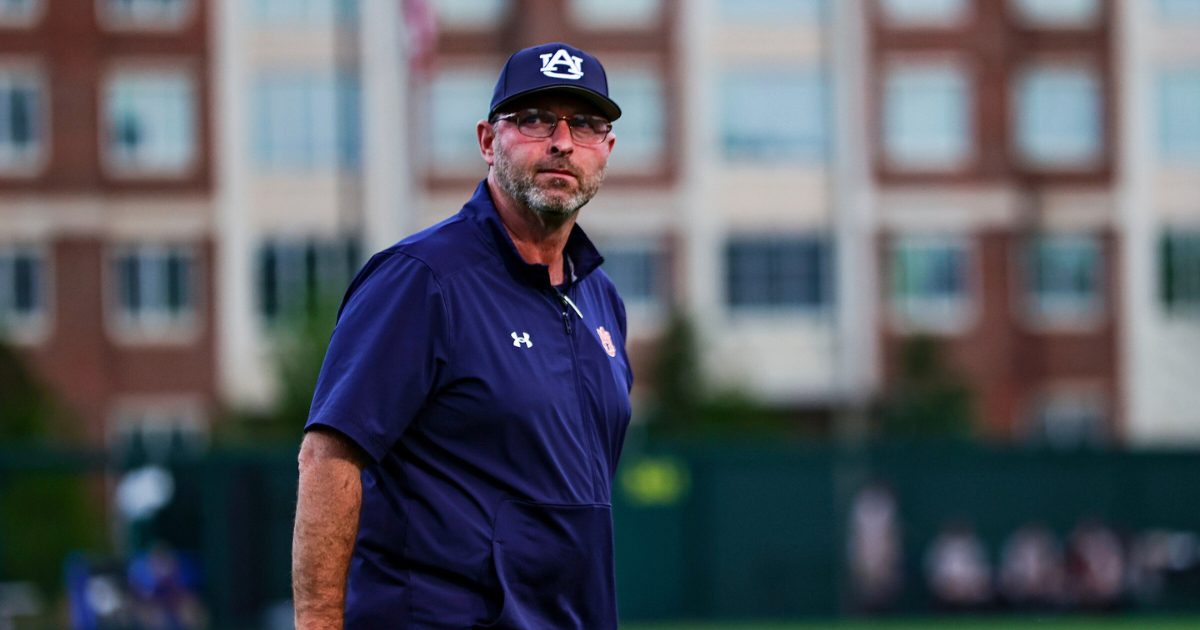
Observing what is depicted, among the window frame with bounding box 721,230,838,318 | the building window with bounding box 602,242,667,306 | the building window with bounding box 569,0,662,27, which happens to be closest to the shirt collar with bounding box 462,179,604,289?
the building window with bounding box 602,242,667,306

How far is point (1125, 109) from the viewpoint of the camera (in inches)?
1328

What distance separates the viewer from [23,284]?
33469mm

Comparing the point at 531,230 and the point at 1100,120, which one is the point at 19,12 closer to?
the point at 1100,120

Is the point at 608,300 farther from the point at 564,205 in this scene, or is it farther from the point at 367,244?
the point at 367,244

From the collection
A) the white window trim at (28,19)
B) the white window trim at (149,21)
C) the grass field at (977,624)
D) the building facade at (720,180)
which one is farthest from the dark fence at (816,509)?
the white window trim at (28,19)

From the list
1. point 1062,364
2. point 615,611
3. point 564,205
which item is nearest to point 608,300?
point 564,205

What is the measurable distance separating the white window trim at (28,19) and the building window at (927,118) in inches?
724

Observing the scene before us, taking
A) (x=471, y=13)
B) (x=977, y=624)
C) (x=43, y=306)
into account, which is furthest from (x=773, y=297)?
(x=43, y=306)

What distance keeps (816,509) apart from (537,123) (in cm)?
1641

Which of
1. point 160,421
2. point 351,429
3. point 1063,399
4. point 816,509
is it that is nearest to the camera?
point 351,429

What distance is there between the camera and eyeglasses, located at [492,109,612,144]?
323 cm

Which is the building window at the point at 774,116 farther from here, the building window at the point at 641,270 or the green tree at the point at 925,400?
the green tree at the point at 925,400

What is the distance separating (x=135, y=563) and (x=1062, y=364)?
22.7 metres

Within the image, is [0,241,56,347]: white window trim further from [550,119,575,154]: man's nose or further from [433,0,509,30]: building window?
[550,119,575,154]: man's nose
